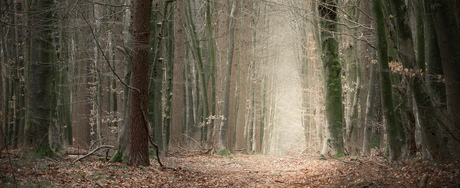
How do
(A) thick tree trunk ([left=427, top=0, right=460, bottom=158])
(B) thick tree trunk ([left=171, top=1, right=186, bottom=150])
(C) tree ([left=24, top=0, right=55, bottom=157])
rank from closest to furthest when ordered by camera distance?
1. (A) thick tree trunk ([left=427, top=0, right=460, bottom=158])
2. (C) tree ([left=24, top=0, right=55, bottom=157])
3. (B) thick tree trunk ([left=171, top=1, right=186, bottom=150])

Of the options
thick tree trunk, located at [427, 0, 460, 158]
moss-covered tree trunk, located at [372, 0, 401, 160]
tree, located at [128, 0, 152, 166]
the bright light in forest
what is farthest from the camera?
the bright light in forest

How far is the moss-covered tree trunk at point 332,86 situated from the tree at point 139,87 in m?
7.05

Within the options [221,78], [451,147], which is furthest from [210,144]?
[451,147]

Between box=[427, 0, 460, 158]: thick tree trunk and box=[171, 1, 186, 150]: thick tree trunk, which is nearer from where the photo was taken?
box=[427, 0, 460, 158]: thick tree trunk

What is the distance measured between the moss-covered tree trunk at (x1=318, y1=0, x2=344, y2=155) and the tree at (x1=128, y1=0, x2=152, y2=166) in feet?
23.1

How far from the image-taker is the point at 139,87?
13.2 m

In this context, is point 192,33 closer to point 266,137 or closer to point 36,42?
point 36,42

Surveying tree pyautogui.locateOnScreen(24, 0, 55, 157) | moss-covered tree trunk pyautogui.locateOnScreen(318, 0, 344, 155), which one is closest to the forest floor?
tree pyautogui.locateOnScreen(24, 0, 55, 157)

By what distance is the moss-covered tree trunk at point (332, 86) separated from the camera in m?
16.9

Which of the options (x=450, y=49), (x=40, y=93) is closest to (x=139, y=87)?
(x=40, y=93)

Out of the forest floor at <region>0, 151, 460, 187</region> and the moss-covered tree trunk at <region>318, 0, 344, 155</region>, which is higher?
the moss-covered tree trunk at <region>318, 0, 344, 155</region>

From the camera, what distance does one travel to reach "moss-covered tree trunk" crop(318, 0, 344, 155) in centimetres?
1688

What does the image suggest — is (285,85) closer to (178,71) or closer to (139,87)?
A: (178,71)

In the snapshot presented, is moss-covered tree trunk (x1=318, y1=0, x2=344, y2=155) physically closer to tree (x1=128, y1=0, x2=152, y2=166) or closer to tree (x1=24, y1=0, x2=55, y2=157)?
tree (x1=128, y1=0, x2=152, y2=166)
